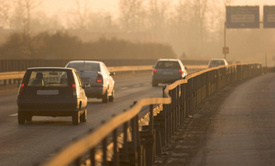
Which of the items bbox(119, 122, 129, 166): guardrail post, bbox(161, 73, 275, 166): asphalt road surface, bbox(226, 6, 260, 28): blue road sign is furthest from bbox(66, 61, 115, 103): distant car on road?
bbox(226, 6, 260, 28): blue road sign

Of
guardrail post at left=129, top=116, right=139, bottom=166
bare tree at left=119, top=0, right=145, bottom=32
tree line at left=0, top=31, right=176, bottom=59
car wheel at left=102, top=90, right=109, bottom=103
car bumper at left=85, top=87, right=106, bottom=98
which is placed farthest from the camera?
bare tree at left=119, top=0, right=145, bottom=32

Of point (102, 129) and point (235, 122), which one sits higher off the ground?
point (102, 129)

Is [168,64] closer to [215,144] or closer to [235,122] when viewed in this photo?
[235,122]

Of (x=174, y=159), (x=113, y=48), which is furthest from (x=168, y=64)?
(x=113, y=48)

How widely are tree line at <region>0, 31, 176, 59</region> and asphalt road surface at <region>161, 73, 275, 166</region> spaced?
50.5 metres

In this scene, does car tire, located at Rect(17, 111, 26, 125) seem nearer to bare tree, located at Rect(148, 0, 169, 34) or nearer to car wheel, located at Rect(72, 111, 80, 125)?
car wheel, located at Rect(72, 111, 80, 125)

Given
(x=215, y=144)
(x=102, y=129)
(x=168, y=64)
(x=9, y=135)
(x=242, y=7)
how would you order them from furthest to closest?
(x=242, y=7)
(x=168, y=64)
(x=9, y=135)
(x=215, y=144)
(x=102, y=129)

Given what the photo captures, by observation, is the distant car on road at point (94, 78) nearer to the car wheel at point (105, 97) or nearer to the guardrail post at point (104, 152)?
the car wheel at point (105, 97)

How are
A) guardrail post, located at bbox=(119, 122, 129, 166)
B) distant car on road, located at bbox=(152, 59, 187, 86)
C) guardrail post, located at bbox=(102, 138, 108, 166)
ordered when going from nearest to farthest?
guardrail post, located at bbox=(102, 138, 108, 166) → guardrail post, located at bbox=(119, 122, 129, 166) → distant car on road, located at bbox=(152, 59, 187, 86)

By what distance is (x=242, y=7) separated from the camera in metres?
75.9

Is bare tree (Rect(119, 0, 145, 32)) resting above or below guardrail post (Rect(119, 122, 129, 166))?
above

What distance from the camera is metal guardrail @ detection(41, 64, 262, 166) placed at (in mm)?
4520

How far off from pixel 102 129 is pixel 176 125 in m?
9.86

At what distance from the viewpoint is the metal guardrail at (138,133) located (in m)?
4.52
